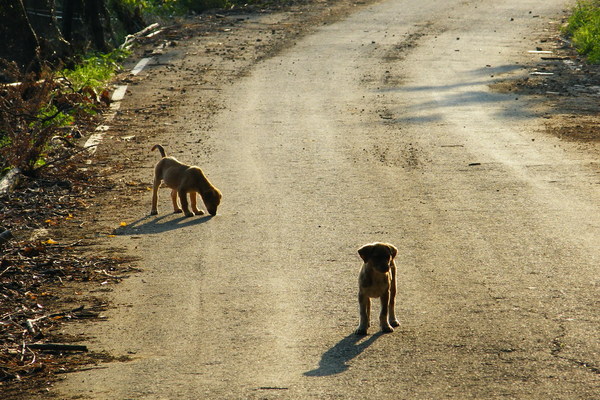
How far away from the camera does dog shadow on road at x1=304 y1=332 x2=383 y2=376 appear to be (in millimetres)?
5966

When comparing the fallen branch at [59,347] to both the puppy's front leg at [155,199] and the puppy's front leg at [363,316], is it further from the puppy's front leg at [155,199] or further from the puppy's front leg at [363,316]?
the puppy's front leg at [155,199]

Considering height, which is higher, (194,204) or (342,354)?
(342,354)

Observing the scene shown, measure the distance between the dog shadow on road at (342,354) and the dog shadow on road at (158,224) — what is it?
3972 millimetres

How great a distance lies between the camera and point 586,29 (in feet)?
79.0

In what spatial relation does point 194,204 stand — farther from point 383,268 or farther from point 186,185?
point 383,268

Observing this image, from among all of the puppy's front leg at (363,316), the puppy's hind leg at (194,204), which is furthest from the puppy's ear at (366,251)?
the puppy's hind leg at (194,204)

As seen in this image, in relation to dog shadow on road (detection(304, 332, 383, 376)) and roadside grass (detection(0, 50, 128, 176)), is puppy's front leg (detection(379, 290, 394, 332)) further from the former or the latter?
roadside grass (detection(0, 50, 128, 176))

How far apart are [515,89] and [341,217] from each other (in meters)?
9.74

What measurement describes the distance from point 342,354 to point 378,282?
60 centimetres

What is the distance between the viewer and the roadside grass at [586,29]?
22.3 m

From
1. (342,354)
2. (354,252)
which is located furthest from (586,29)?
(342,354)

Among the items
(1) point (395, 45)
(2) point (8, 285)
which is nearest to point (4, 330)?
(2) point (8, 285)

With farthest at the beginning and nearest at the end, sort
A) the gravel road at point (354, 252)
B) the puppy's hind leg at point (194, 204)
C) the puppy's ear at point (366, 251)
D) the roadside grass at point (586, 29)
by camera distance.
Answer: the roadside grass at point (586, 29)
the puppy's hind leg at point (194, 204)
the puppy's ear at point (366, 251)
the gravel road at point (354, 252)

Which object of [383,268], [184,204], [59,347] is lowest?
[184,204]
